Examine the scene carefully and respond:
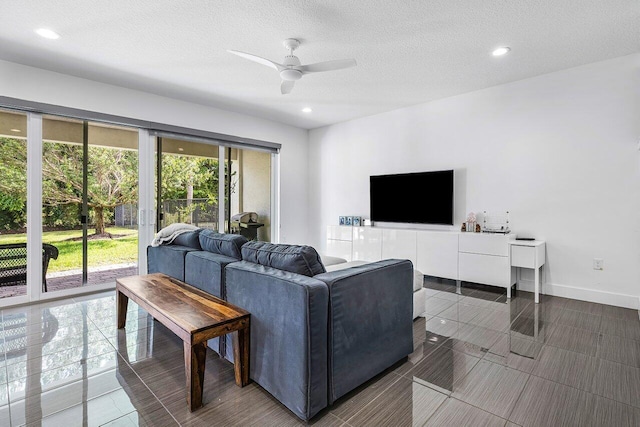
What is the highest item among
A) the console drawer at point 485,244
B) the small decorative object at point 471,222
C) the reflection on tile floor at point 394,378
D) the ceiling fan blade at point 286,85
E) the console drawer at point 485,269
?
the ceiling fan blade at point 286,85

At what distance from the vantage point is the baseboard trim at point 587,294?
3.36 m

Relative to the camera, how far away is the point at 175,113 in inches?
186

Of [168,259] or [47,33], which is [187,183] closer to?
[168,259]

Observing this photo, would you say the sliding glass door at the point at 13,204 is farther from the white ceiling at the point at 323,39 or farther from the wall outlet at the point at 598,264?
the wall outlet at the point at 598,264

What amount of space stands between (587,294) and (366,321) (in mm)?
3212

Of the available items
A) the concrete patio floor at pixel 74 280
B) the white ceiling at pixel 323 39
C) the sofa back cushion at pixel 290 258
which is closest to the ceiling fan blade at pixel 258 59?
the white ceiling at pixel 323 39

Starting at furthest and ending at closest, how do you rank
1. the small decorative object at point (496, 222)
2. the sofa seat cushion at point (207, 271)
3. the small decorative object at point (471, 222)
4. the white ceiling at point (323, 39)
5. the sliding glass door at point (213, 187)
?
→ the sliding glass door at point (213, 187), the small decorative object at point (471, 222), the small decorative object at point (496, 222), the white ceiling at point (323, 39), the sofa seat cushion at point (207, 271)

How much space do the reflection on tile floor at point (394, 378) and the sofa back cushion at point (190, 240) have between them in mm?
773

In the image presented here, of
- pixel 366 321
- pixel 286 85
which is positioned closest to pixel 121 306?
pixel 366 321

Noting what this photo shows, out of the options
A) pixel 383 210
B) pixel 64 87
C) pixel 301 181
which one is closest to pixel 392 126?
pixel 383 210

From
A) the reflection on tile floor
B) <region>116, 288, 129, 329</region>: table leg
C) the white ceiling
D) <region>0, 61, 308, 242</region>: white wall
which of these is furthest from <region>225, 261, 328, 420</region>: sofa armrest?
<region>0, 61, 308, 242</region>: white wall

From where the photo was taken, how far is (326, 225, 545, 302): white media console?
3.77 metres

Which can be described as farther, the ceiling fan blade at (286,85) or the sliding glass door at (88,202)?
the sliding glass door at (88,202)

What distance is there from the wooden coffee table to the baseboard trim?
3694mm
